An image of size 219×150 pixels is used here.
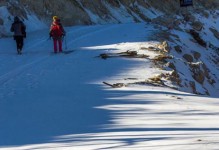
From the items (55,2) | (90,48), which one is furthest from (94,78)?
(55,2)

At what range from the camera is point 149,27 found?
98.6 ft

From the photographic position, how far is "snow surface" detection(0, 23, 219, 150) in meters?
7.88

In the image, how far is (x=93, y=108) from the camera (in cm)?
1082

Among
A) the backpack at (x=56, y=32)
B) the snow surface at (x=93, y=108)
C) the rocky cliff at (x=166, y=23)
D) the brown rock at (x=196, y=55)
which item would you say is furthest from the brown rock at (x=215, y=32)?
the backpack at (x=56, y=32)

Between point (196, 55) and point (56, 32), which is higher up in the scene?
point (56, 32)

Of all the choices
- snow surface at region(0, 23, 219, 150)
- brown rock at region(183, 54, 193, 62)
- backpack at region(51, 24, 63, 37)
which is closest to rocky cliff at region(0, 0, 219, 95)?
brown rock at region(183, 54, 193, 62)

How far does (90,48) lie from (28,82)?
7.83m

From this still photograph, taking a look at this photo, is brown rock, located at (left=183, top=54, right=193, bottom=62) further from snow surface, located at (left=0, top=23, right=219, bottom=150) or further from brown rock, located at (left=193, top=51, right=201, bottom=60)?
snow surface, located at (left=0, top=23, right=219, bottom=150)

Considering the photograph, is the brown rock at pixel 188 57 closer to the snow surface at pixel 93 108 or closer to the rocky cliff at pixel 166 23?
the rocky cliff at pixel 166 23

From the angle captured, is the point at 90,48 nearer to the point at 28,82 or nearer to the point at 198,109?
the point at 28,82

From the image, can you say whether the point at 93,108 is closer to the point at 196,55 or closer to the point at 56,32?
the point at 56,32

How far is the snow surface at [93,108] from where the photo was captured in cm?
788

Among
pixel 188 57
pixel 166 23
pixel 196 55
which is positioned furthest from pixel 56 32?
pixel 166 23

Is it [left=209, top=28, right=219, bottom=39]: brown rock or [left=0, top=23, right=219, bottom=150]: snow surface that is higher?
[left=209, top=28, right=219, bottom=39]: brown rock
